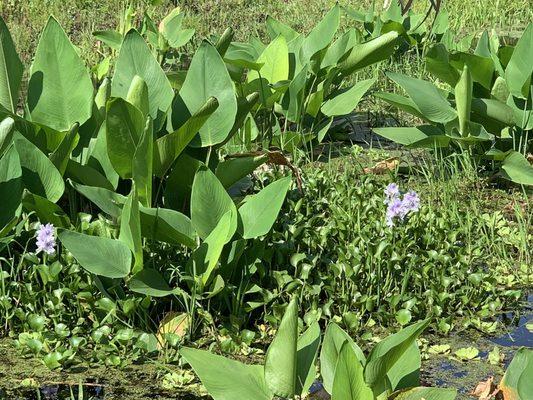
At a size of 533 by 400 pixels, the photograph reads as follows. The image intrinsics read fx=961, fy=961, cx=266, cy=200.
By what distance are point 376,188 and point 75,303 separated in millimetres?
1243

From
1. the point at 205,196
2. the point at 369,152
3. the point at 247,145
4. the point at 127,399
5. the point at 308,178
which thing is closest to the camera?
the point at 127,399

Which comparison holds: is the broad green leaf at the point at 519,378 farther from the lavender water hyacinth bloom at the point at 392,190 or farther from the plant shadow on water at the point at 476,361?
the lavender water hyacinth bloom at the point at 392,190

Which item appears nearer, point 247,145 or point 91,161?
point 91,161

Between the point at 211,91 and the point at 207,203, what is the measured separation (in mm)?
423

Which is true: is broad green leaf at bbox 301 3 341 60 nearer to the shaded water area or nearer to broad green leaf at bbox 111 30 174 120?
broad green leaf at bbox 111 30 174 120

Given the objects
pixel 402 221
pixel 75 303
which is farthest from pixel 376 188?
pixel 75 303

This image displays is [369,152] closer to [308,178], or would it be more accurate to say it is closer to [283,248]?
[308,178]

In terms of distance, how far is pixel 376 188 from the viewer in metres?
3.36

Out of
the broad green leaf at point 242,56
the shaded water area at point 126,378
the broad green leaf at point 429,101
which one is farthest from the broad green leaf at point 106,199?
the broad green leaf at point 429,101

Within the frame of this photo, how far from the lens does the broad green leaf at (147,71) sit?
9.30 ft

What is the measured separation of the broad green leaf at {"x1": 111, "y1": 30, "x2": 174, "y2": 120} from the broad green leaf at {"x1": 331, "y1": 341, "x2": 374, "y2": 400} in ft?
4.29

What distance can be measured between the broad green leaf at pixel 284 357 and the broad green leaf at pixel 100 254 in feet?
2.31

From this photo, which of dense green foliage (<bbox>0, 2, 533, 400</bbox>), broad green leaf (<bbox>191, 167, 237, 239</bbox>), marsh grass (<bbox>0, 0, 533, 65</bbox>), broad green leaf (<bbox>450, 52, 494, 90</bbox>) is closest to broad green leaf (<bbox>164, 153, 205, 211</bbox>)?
dense green foliage (<bbox>0, 2, 533, 400</bbox>)

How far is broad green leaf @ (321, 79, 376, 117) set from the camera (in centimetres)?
392
